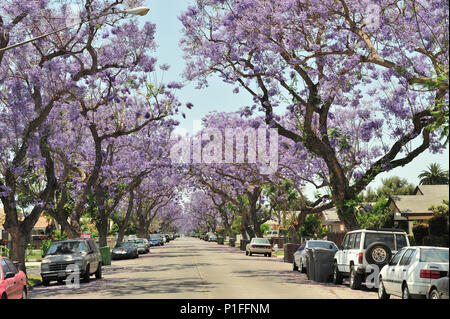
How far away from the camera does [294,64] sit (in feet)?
75.6

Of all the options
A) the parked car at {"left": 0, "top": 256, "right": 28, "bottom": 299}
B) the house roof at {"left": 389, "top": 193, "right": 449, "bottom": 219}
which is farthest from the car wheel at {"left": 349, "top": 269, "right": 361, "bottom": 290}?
the house roof at {"left": 389, "top": 193, "right": 449, "bottom": 219}

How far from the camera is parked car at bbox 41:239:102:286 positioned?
→ 24.2 metres

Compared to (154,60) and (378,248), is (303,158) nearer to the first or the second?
(154,60)

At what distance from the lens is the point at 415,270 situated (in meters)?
14.4

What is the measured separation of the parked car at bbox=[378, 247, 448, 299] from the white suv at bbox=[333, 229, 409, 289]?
350 cm

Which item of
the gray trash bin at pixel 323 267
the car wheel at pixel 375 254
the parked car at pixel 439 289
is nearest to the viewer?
the parked car at pixel 439 289

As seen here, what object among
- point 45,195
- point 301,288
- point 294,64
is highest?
point 294,64

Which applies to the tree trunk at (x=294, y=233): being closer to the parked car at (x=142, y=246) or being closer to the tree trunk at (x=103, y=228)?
the tree trunk at (x=103, y=228)

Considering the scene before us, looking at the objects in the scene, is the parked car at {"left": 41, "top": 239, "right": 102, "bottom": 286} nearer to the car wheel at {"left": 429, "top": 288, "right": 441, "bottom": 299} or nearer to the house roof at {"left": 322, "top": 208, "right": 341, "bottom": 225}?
the car wheel at {"left": 429, "top": 288, "right": 441, "bottom": 299}

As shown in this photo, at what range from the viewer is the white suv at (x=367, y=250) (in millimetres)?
20250

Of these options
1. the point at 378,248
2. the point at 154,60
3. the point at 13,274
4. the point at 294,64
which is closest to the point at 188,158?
the point at 154,60

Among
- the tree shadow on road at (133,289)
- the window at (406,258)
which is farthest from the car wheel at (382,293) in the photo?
the tree shadow on road at (133,289)

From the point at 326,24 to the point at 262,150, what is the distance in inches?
855

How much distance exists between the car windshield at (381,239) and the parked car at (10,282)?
11.3m
